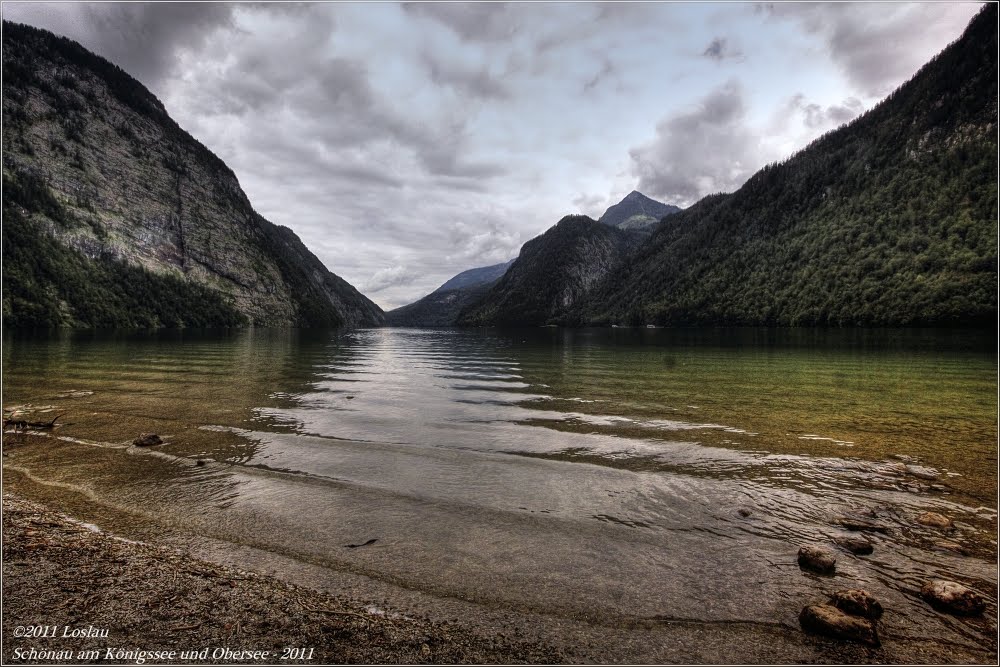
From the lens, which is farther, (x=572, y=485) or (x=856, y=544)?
(x=572, y=485)

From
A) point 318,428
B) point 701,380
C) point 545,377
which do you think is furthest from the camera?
point 545,377

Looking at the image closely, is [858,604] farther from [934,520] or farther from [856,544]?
[934,520]

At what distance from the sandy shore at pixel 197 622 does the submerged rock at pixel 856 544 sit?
17.0 ft

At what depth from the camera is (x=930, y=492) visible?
9.21 metres

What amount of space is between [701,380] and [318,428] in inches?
849

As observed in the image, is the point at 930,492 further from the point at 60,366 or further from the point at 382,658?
the point at 60,366

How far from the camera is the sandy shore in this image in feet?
14.8

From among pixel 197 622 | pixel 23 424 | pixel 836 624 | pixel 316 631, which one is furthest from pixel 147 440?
pixel 836 624

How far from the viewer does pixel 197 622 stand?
494 centimetres

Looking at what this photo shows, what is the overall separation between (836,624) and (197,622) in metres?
6.82

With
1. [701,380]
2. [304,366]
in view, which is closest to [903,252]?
[701,380]

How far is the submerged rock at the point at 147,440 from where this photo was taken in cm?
1242

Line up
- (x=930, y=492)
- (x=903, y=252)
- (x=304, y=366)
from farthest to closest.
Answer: (x=903, y=252) < (x=304, y=366) < (x=930, y=492)

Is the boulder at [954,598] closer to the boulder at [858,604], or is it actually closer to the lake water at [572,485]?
the lake water at [572,485]
